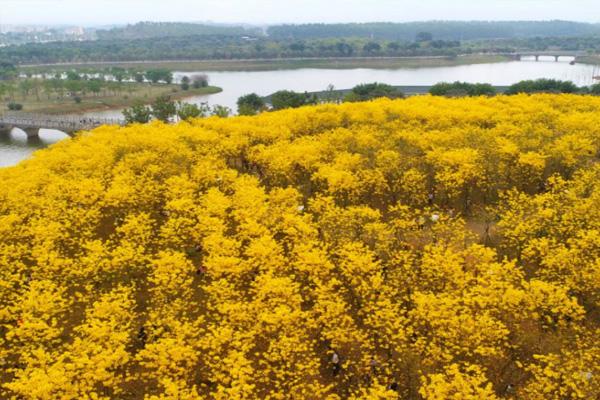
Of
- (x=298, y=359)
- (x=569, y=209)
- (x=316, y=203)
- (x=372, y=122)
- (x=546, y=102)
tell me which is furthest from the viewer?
(x=546, y=102)

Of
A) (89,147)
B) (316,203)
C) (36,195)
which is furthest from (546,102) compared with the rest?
(36,195)

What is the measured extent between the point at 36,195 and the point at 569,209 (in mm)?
23910

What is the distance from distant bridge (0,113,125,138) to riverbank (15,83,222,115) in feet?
37.3

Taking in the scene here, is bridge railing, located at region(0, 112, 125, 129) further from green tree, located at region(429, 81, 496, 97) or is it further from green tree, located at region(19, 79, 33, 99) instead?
A: green tree, located at region(429, 81, 496, 97)

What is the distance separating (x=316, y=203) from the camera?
2150 cm

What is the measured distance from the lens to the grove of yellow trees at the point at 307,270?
44.0ft

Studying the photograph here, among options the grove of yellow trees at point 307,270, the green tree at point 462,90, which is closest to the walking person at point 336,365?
the grove of yellow trees at point 307,270

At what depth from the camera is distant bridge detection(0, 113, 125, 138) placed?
2758 inches

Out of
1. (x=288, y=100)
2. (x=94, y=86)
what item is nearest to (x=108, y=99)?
(x=94, y=86)

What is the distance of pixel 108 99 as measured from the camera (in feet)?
315

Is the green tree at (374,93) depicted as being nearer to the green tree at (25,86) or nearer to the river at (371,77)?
the river at (371,77)

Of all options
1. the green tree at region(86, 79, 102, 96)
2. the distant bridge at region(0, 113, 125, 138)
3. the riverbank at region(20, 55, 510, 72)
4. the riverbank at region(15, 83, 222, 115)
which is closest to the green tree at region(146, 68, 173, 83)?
the riverbank at region(15, 83, 222, 115)

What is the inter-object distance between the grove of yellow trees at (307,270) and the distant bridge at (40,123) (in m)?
43.8

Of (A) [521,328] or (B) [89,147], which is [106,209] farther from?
(A) [521,328]
